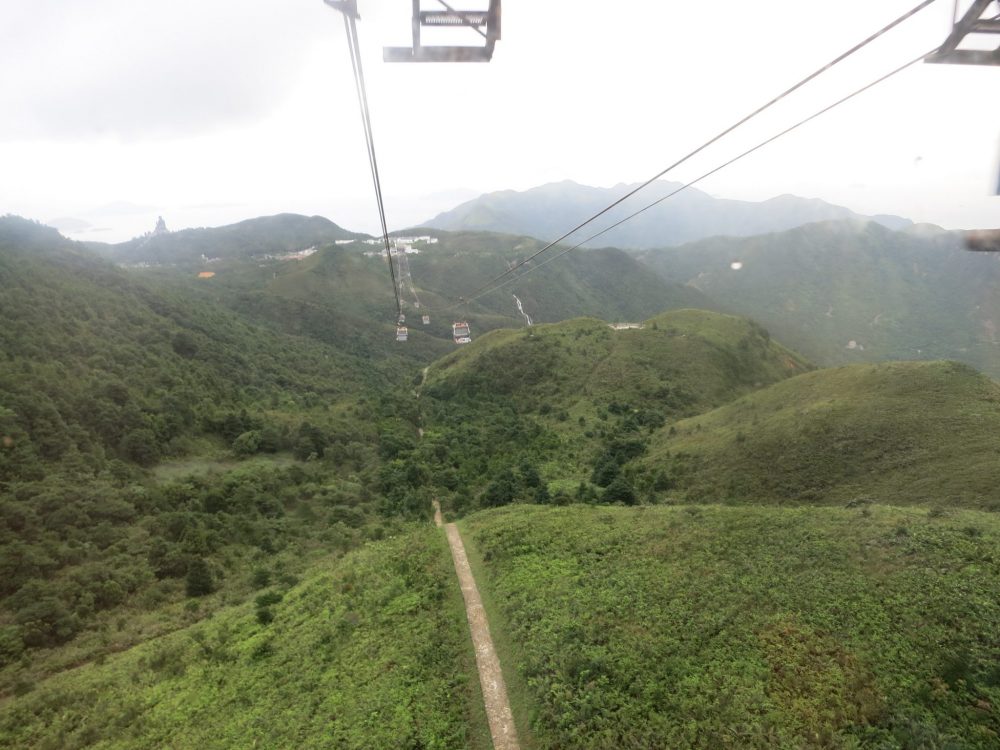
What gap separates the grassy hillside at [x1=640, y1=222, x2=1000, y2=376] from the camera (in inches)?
5443

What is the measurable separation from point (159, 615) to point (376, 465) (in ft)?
71.6

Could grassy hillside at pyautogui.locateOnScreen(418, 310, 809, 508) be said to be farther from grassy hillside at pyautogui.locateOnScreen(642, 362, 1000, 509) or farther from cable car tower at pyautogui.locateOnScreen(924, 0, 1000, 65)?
cable car tower at pyautogui.locateOnScreen(924, 0, 1000, 65)

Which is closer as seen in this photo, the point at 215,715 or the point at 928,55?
the point at 928,55

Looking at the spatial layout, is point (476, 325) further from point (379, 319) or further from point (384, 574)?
point (384, 574)

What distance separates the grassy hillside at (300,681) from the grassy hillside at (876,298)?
127 metres

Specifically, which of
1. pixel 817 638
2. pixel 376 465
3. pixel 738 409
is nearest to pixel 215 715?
pixel 817 638

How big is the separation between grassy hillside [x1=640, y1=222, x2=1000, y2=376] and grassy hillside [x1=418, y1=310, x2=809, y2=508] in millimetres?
67921

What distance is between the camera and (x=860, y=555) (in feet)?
49.3

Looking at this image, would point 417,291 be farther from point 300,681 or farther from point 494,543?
point 300,681

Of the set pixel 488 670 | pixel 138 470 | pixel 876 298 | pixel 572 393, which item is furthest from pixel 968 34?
pixel 876 298

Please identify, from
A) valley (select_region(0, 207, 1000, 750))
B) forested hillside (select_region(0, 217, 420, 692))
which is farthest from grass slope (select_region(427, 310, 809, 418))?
forested hillside (select_region(0, 217, 420, 692))

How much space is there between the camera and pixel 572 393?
2376 inches

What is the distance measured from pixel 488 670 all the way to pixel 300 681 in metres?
5.83

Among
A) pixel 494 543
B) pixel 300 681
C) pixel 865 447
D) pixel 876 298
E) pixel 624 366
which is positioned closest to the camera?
pixel 300 681
